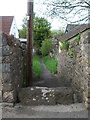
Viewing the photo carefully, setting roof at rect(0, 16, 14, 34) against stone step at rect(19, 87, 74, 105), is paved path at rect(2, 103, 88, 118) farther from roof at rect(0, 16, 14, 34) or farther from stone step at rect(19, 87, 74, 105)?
roof at rect(0, 16, 14, 34)

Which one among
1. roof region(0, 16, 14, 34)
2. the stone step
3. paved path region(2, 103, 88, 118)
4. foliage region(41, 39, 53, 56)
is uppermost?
roof region(0, 16, 14, 34)

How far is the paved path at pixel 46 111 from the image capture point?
317 centimetres

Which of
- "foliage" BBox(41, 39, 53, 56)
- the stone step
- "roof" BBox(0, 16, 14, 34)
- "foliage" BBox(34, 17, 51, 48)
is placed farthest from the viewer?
Result: "foliage" BBox(34, 17, 51, 48)

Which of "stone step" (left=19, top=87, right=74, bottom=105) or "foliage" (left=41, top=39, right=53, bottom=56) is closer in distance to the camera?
"stone step" (left=19, top=87, right=74, bottom=105)

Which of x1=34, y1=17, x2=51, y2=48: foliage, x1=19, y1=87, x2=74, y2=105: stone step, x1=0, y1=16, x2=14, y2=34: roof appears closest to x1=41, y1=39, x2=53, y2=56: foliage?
x1=34, y1=17, x2=51, y2=48: foliage

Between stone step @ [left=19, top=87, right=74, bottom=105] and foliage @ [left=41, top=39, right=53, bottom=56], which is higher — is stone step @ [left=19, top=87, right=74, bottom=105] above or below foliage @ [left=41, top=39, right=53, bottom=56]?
below

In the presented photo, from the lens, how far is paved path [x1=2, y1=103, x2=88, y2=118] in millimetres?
3170

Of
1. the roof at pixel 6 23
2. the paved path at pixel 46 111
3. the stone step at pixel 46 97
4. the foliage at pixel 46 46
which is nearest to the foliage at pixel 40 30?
the foliage at pixel 46 46

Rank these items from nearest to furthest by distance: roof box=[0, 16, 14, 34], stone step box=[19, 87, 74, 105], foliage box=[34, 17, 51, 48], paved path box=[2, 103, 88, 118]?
paved path box=[2, 103, 88, 118] < stone step box=[19, 87, 74, 105] < roof box=[0, 16, 14, 34] < foliage box=[34, 17, 51, 48]

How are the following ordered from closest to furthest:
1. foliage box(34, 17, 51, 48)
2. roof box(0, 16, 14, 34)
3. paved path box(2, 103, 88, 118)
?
paved path box(2, 103, 88, 118)
roof box(0, 16, 14, 34)
foliage box(34, 17, 51, 48)

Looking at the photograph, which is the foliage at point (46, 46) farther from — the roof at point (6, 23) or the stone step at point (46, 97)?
the stone step at point (46, 97)

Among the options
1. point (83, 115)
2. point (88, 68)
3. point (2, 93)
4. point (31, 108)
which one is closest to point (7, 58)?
point (2, 93)

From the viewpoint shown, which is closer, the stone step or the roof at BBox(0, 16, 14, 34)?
the stone step

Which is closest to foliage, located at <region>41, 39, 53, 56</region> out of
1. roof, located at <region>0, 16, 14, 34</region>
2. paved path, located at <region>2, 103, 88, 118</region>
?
roof, located at <region>0, 16, 14, 34</region>
